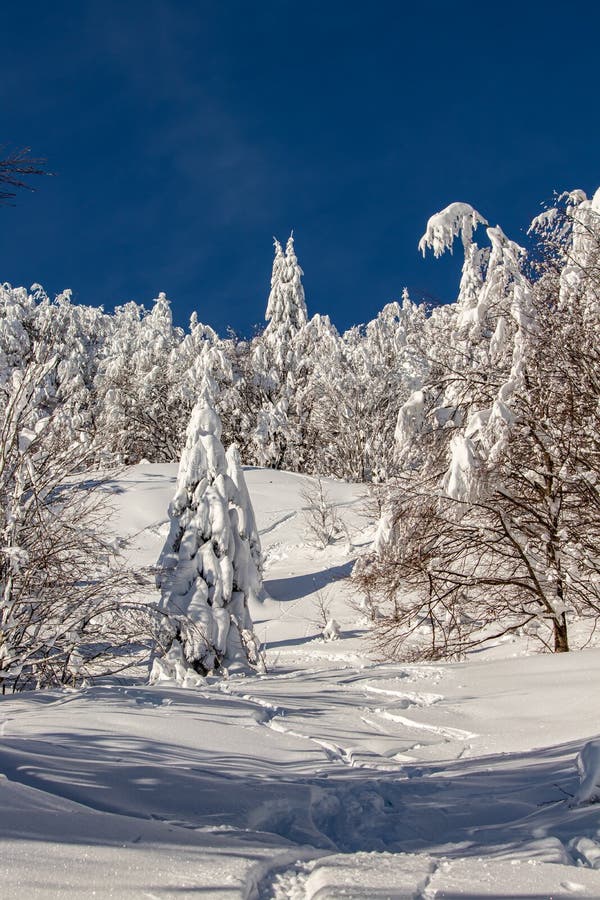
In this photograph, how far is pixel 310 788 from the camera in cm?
299

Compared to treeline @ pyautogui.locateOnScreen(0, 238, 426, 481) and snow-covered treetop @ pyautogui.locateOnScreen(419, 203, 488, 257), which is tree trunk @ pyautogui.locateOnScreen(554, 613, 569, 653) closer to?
snow-covered treetop @ pyautogui.locateOnScreen(419, 203, 488, 257)

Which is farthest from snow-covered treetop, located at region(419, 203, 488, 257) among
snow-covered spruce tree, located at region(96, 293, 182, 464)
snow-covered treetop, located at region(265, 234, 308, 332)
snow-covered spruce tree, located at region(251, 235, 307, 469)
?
snow-covered treetop, located at region(265, 234, 308, 332)

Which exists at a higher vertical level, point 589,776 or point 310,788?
point 589,776

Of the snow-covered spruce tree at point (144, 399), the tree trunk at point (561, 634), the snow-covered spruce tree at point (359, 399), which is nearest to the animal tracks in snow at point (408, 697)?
the tree trunk at point (561, 634)

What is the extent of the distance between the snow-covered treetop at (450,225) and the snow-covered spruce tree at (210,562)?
5276 mm

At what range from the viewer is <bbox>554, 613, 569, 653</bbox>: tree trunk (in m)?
8.79

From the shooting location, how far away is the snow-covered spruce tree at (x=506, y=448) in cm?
771

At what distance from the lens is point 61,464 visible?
7.67 meters

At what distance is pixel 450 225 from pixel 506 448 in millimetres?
2714

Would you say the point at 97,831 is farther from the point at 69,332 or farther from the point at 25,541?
the point at 69,332

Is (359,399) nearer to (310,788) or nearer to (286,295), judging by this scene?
(286,295)

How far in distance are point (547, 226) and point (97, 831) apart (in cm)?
860

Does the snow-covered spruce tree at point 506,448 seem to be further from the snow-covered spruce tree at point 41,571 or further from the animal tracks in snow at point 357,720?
the snow-covered spruce tree at point 41,571

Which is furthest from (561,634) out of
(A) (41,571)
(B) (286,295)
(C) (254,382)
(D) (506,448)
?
(B) (286,295)
